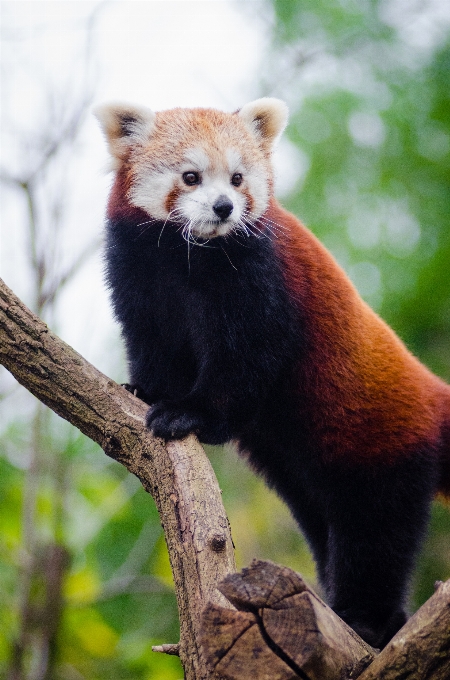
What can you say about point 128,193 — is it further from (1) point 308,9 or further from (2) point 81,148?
(1) point 308,9

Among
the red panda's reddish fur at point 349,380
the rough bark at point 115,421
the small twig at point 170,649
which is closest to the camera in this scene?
the small twig at point 170,649

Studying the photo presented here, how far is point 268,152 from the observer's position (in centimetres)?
367

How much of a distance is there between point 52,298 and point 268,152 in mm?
1638

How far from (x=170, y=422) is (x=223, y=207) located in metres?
0.96

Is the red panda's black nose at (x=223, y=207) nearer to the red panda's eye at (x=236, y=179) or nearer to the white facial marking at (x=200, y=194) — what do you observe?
the white facial marking at (x=200, y=194)

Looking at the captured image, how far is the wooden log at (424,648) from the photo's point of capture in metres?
1.85

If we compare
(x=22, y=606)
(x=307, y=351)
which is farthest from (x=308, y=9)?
(x=22, y=606)

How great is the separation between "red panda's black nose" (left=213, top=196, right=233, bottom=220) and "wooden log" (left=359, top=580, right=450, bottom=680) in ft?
5.76

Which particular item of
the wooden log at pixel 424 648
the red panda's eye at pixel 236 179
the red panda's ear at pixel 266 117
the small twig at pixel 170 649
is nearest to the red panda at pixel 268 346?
the red panda's eye at pixel 236 179

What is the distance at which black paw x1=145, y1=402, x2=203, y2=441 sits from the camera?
2.71 m

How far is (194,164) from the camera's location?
3.18 m

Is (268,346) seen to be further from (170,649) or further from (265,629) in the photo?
(265,629)

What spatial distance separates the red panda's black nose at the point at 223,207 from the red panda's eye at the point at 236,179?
1.00ft

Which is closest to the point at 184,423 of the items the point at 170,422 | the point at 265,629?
the point at 170,422
